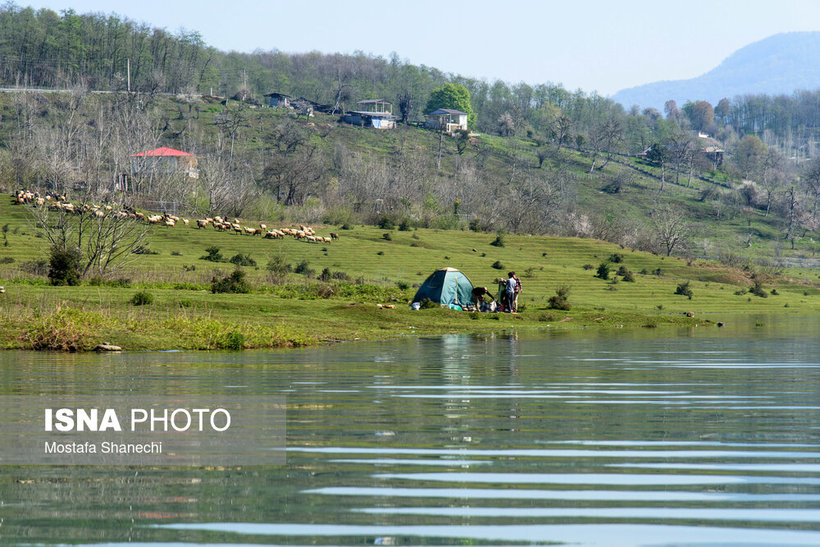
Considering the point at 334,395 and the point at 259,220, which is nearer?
the point at 334,395

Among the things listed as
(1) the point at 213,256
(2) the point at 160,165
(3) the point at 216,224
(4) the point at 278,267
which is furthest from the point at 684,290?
(2) the point at 160,165

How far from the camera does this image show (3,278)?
155 ft

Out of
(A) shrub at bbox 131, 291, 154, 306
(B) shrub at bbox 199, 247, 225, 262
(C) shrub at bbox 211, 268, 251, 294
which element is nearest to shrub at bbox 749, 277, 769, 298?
(B) shrub at bbox 199, 247, 225, 262

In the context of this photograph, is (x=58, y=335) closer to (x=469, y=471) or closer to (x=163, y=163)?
(x=469, y=471)

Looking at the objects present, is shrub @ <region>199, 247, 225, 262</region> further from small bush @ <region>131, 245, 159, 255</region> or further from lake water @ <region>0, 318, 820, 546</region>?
lake water @ <region>0, 318, 820, 546</region>

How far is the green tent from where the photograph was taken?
4888 centimetres

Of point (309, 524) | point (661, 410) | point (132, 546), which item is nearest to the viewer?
point (132, 546)

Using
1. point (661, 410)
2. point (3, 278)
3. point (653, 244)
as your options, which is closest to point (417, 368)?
point (661, 410)

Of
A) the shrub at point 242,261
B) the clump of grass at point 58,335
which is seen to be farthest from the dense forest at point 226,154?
the clump of grass at point 58,335

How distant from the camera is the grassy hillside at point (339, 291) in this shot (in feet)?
102

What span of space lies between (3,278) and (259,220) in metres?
43.5

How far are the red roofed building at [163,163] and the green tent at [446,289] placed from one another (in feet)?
212

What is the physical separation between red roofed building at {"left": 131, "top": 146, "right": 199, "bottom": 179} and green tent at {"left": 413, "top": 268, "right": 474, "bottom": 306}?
2546 inches

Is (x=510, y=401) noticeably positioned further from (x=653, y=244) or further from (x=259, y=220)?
(x=653, y=244)
